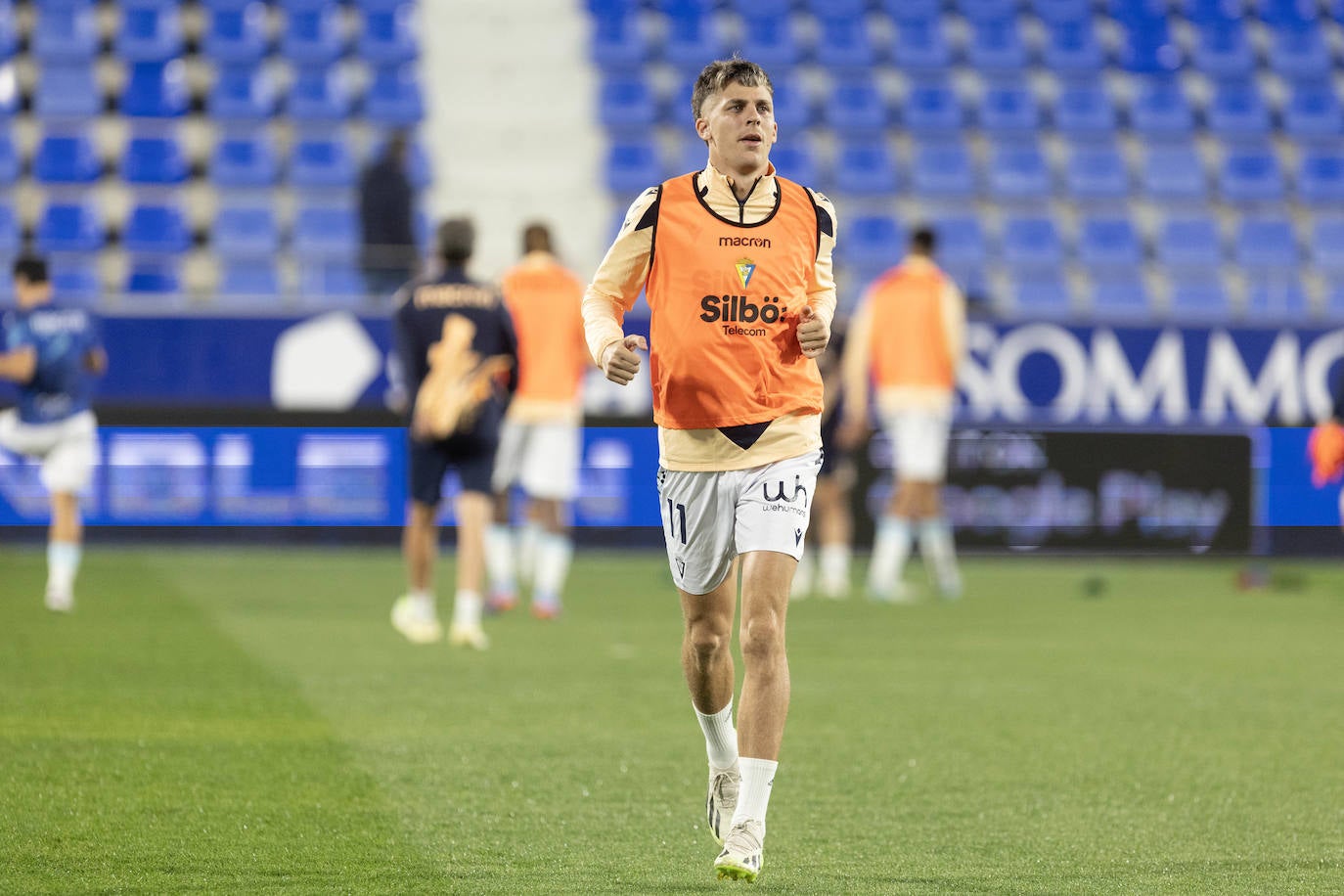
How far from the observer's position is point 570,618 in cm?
1277

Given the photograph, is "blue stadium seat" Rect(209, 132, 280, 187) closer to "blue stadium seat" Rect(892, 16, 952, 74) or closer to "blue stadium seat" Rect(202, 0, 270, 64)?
"blue stadium seat" Rect(202, 0, 270, 64)

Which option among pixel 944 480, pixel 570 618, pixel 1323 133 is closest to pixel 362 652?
pixel 570 618

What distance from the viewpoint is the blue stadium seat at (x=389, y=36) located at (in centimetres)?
2175

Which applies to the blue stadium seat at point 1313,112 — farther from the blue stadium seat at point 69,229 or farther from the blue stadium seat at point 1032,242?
the blue stadium seat at point 69,229

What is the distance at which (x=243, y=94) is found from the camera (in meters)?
21.0

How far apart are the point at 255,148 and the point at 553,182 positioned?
309cm

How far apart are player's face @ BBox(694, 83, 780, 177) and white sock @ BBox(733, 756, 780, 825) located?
1539 millimetres

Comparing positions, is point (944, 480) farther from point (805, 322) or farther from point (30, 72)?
point (805, 322)

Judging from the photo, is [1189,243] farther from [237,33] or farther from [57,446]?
[57,446]

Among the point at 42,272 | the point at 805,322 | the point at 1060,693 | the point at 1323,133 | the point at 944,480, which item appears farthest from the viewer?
the point at 1323,133

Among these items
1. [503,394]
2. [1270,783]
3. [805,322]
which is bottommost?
[1270,783]

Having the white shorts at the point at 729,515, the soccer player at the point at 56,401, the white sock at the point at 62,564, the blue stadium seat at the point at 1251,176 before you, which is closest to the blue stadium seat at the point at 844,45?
the blue stadium seat at the point at 1251,176

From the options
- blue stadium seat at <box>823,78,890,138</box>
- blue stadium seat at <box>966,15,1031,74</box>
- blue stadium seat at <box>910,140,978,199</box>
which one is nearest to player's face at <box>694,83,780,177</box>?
blue stadium seat at <box>910,140,978,199</box>

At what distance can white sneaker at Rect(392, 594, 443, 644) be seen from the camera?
11.1 metres
